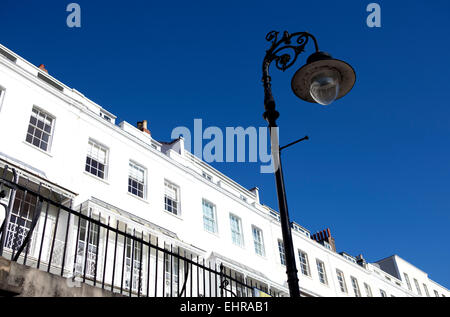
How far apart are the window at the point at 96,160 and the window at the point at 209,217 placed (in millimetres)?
6528

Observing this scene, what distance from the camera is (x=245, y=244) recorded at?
82.1 feet

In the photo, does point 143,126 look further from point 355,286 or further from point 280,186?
point 355,286

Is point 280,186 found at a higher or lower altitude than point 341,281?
lower

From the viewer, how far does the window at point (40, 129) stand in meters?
16.6

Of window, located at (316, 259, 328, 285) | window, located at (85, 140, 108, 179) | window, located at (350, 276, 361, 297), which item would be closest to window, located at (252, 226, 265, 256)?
window, located at (316, 259, 328, 285)

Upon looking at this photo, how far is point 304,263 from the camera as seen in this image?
29.4 m

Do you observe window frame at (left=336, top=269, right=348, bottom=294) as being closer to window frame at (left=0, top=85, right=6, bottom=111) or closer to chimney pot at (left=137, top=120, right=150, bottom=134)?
chimney pot at (left=137, top=120, right=150, bottom=134)

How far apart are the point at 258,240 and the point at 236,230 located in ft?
7.09

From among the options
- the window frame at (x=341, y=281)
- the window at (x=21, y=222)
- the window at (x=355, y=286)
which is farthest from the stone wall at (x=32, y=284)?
the window at (x=355, y=286)

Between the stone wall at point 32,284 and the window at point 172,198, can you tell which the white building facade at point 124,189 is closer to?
the window at point 172,198

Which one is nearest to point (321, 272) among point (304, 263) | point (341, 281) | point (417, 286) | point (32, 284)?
point (304, 263)

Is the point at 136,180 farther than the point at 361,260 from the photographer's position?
No

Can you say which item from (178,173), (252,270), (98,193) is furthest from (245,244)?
(98,193)

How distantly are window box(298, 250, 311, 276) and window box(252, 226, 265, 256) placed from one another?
4028mm
